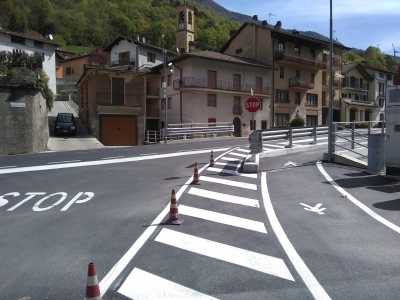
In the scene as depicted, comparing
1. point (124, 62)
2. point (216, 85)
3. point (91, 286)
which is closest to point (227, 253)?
point (91, 286)

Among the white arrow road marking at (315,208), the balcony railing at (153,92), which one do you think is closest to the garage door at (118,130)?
the balcony railing at (153,92)

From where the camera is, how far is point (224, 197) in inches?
391

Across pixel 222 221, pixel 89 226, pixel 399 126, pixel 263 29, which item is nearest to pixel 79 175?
pixel 89 226

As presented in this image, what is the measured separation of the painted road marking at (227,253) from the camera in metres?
5.27

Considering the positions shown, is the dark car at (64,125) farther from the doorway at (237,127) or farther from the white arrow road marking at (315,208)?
the white arrow road marking at (315,208)

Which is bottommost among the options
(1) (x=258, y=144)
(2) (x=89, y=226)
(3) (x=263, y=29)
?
(2) (x=89, y=226)

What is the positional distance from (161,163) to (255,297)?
12963 mm

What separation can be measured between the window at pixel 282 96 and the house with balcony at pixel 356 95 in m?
13.7

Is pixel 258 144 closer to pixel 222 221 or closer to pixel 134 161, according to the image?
pixel 134 161

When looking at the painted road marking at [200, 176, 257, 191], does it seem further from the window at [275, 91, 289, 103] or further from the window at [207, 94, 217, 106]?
the window at [275, 91, 289, 103]

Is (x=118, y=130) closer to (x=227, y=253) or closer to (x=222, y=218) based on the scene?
(x=222, y=218)

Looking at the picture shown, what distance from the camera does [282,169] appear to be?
14148mm

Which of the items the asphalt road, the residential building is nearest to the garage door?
the residential building

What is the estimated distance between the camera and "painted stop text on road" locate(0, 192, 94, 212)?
31.1 ft
